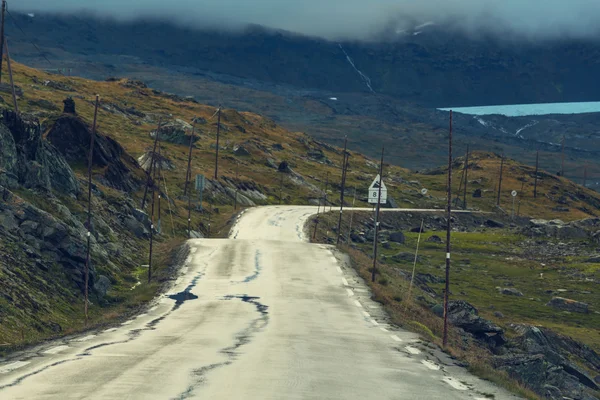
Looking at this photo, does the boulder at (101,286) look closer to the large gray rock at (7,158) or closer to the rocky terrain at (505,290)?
the large gray rock at (7,158)

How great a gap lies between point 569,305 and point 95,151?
1555 inches

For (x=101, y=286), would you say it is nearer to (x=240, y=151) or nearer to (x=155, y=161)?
(x=155, y=161)

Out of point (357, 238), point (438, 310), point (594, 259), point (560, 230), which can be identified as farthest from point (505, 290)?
point (560, 230)

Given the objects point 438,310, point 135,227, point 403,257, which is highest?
point 135,227

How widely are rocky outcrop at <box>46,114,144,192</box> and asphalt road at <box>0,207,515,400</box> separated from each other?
35215 mm

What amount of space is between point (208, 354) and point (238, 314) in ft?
32.7

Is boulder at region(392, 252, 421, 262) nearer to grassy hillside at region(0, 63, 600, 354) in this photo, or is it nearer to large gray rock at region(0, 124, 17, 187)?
grassy hillside at region(0, 63, 600, 354)

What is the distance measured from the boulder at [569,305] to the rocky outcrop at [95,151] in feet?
117

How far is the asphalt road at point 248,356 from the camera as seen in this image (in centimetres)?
1420

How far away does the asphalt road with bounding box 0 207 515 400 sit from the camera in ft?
46.6

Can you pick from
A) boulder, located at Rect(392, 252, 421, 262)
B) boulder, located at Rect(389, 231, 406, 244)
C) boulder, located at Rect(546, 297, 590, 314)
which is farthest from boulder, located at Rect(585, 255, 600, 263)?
boulder, located at Rect(546, 297, 590, 314)

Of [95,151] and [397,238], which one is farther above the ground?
[95,151]

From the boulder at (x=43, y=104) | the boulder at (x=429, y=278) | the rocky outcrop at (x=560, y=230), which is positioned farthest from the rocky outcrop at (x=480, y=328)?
the boulder at (x=43, y=104)

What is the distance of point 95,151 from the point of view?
7038 cm
